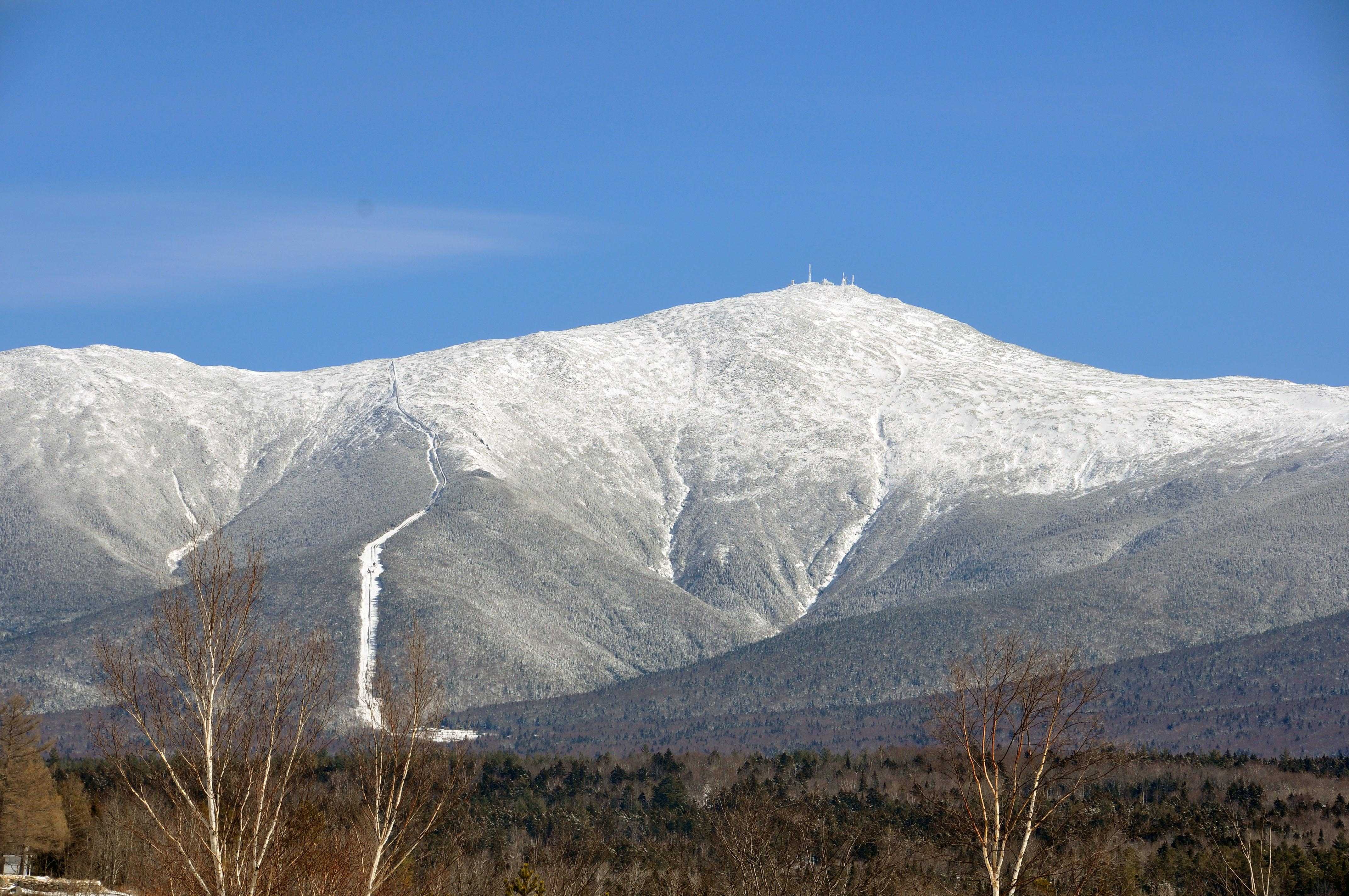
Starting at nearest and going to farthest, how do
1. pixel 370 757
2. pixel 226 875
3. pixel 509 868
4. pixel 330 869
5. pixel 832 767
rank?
pixel 226 875 < pixel 330 869 < pixel 370 757 < pixel 509 868 < pixel 832 767

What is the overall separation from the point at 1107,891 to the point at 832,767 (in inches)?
6030

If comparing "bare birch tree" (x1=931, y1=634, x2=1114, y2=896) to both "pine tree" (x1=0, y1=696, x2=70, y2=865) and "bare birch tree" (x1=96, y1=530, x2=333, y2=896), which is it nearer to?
"bare birch tree" (x1=96, y1=530, x2=333, y2=896)

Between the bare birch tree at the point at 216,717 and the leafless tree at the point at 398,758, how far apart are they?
2.99 metres

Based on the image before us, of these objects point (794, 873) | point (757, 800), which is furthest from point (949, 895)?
point (757, 800)

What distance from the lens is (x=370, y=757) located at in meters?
46.1

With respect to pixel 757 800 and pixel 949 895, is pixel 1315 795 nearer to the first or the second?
pixel 757 800

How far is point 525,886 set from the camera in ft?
208

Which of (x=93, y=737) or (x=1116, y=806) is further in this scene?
(x=1116, y=806)

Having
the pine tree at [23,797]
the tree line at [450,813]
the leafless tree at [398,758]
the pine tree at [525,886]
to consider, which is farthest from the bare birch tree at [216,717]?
the pine tree at [23,797]

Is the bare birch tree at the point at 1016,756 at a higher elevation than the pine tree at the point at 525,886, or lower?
higher

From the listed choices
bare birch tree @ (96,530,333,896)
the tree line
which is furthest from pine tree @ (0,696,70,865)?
bare birch tree @ (96,530,333,896)

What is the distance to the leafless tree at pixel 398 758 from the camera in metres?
42.4

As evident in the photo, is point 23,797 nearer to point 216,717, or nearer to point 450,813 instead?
point 450,813

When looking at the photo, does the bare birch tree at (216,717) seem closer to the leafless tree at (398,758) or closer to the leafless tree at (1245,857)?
the leafless tree at (398,758)
